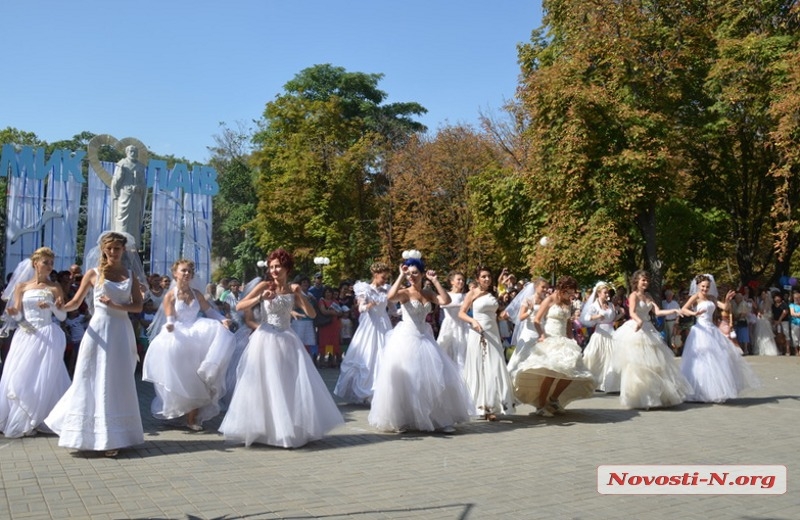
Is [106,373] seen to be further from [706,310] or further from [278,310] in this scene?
[706,310]

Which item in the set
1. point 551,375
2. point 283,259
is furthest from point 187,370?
point 551,375

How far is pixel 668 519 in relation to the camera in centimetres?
568

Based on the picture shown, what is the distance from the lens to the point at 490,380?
10.3 metres

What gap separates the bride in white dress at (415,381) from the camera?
917cm

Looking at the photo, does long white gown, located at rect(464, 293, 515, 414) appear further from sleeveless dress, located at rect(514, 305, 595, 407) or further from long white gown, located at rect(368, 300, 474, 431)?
long white gown, located at rect(368, 300, 474, 431)

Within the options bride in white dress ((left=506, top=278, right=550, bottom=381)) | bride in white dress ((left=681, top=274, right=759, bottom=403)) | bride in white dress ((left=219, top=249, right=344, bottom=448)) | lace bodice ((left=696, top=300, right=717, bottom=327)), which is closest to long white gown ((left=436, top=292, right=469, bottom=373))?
bride in white dress ((left=506, top=278, right=550, bottom=381))

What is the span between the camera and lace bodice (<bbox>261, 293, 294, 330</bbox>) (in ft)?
28.0

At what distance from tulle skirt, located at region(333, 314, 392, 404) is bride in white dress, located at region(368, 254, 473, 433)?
244 cm

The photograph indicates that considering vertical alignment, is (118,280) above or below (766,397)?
above

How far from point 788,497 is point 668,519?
129cm

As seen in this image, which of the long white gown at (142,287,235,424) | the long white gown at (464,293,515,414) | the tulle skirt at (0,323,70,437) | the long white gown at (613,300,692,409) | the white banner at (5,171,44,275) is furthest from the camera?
the white banner at (5,171,44,275)

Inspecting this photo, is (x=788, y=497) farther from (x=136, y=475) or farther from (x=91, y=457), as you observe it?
(x=91, y=457)

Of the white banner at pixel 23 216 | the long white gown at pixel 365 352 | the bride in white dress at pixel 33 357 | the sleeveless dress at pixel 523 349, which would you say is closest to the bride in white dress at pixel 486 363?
the sleeveless dress at pixel 523 349

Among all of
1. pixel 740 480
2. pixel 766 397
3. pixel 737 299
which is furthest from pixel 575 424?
pixel 737 299
